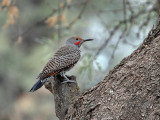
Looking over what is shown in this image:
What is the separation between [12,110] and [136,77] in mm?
12639

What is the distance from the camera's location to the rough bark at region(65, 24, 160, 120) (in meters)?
2.44

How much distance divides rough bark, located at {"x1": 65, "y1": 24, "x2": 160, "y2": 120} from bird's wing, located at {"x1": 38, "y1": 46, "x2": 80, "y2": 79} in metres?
1.29

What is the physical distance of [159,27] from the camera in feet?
8.89

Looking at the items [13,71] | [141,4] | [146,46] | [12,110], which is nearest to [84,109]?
[146,46]

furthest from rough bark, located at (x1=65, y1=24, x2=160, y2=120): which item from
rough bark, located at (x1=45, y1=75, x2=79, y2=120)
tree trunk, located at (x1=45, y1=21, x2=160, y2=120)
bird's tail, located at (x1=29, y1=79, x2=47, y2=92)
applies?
bird's tail, located at (x1=29, y1=79, x2=47, y2=92)

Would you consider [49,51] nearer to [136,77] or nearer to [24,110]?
[136,77]

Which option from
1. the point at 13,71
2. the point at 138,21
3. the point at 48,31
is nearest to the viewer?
the point at 138,21

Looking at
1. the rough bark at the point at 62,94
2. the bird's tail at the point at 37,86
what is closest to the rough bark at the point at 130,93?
the rough bark at the point at 62,94

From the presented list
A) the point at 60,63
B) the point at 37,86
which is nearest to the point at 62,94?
the point at 37,86

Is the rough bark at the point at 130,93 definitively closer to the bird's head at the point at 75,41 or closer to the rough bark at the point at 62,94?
the rough bark at the point at 62,94

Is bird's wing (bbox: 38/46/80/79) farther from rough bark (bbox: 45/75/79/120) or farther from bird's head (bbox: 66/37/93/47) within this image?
rough bark (bbox: 45/75/79/120)

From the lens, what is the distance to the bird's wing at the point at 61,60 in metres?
4.01

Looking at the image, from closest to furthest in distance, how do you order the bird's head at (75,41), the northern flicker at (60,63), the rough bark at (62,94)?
the rough bark at (62,94), the northern flicker at (60,63), the bird's head at (75,41)

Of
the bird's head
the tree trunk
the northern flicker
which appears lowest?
the tree trunk
